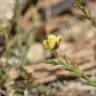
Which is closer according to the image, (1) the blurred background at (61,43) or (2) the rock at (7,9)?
(1) the blurred background at (61,43)

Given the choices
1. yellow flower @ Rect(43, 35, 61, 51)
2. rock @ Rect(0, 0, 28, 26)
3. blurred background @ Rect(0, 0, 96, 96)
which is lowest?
blurred background @ Rect(0, 0, 96, 96)

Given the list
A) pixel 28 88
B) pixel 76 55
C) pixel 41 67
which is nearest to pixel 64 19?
pixel 76 55

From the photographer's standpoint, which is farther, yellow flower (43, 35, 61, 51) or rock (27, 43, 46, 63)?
rock (27, 43, 46, 63)

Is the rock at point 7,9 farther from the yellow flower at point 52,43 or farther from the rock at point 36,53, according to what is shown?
the yellow flower at point 52,43

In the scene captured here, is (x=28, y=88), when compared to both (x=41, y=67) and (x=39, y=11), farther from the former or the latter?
(x=39, y=11)

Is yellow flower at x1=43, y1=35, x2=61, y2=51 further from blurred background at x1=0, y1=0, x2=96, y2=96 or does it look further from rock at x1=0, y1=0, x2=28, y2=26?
rock at x1=0, y1=0, x2=28, y2=26

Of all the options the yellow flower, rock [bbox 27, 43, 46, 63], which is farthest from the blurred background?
the yellow flower

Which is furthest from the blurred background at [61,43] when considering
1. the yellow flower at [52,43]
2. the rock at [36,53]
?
the yellow flower at [52,43]

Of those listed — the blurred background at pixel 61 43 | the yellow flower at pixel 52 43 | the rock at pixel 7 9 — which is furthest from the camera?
the rock at pixel 7 9

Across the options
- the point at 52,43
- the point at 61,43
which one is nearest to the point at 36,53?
the point at 61,43
